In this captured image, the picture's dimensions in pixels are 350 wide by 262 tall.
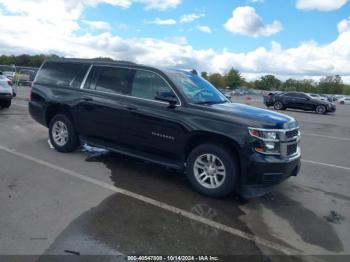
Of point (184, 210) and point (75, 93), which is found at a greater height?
point (75, 93)

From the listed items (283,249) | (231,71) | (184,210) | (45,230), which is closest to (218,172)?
(184,210)

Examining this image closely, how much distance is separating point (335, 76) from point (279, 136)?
140315 millimetres

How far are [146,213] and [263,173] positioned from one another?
1611 mm

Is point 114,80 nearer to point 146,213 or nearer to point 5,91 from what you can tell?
point 146,213

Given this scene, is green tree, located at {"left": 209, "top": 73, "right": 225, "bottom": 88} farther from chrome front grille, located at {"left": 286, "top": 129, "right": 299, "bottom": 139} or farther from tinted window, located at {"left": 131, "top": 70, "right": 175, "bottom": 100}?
chrome front grille, located at {"left": 286, "top": 129, "right": 299, "bottom": 139}

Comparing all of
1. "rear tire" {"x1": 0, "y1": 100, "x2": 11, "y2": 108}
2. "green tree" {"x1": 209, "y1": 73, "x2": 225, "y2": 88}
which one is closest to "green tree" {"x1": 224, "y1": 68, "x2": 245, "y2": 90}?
"green tree" {"x1": 209, "y1": 73, "x2": 225, "y2": 88}

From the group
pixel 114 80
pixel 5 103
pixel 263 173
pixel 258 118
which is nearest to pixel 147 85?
pixel 114 80

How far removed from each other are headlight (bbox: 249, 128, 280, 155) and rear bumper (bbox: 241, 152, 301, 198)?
0.26ft

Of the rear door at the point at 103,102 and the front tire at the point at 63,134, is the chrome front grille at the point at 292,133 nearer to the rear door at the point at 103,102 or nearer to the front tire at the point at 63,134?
the rear door at the point at 103,102

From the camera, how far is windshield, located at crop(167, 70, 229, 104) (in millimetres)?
5613

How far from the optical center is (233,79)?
109m

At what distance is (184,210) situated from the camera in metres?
4.61

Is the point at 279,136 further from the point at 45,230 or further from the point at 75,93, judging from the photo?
the point at 75,93

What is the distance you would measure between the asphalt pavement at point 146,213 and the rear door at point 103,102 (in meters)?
0.60
